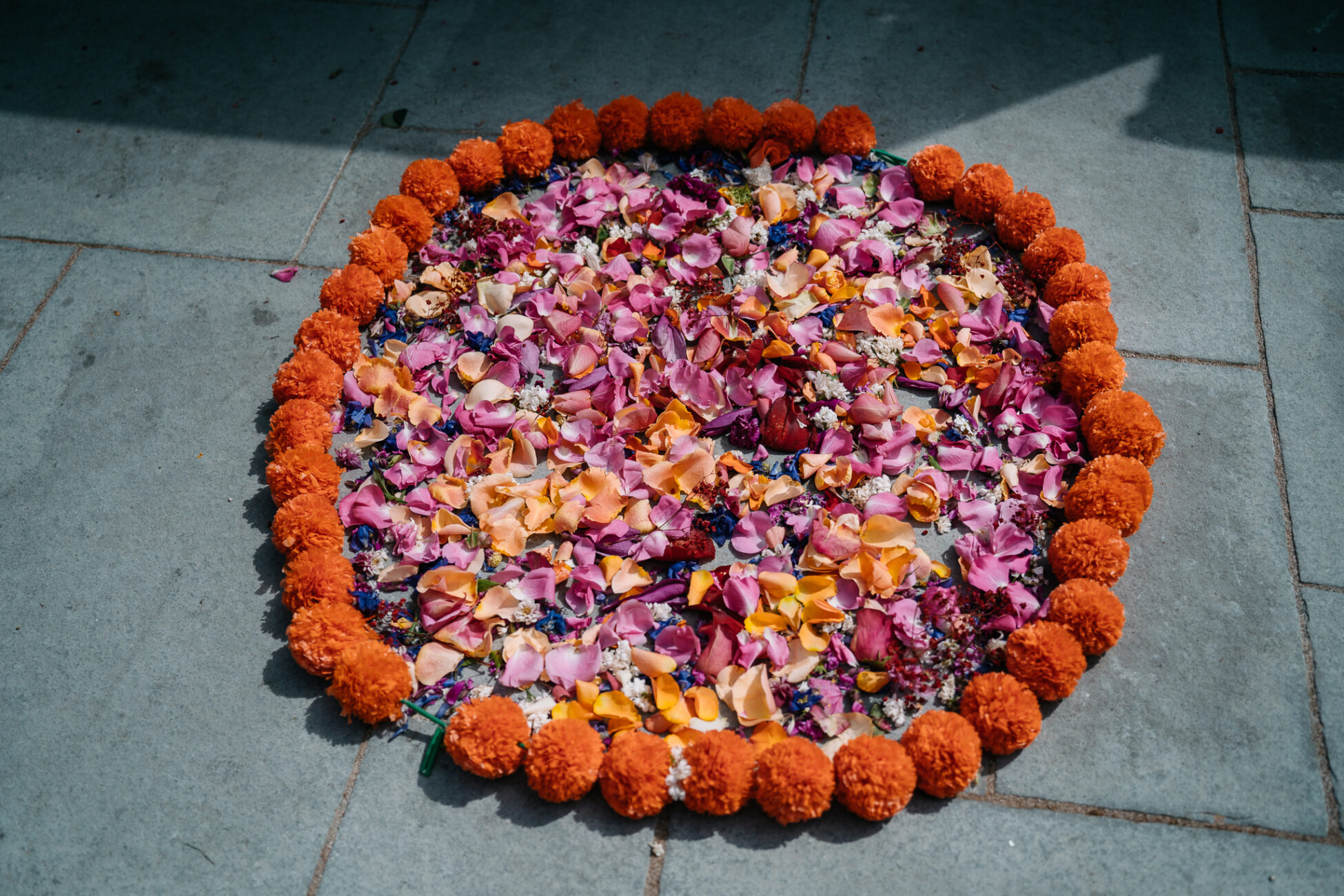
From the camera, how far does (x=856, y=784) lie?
7.85 ft

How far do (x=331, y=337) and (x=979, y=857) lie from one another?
2538mm

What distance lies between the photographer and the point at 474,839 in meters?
2.51

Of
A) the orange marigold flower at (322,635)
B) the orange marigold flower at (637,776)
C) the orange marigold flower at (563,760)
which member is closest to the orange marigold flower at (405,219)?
the orange marigold flower at (322,635)

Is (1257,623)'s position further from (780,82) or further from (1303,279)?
(780,82)

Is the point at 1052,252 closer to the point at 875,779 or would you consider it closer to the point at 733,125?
the point at 733,125

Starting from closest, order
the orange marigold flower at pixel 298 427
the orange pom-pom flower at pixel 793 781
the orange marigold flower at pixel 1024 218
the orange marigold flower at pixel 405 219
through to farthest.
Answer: the orange pom-pom flower at pixel 793 781 < the orange marigold flower at pixel 298 427 < the orange marigold flower at pixel 1024 218 < the orange marigold flower at pixel 405 219

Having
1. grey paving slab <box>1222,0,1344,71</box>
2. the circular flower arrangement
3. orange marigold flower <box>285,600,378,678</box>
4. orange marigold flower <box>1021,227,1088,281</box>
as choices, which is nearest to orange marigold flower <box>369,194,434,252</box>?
the circular flower arrangement

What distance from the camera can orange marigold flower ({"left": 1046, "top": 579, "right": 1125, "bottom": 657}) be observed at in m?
2.58

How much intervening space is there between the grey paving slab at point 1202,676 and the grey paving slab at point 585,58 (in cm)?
229

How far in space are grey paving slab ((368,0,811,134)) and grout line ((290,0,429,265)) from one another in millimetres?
35

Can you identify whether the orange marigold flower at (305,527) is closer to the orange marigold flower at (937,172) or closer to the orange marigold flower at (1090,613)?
the orange marigold flower at (1090,613)

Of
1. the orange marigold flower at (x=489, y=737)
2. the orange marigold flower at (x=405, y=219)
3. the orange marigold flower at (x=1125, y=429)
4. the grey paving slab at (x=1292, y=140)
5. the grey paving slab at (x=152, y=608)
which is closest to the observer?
the orange marigold flower at (x=489, y=737)

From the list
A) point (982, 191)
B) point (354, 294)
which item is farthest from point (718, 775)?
point (982, 191)

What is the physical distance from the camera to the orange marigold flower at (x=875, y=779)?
2.39 meters
